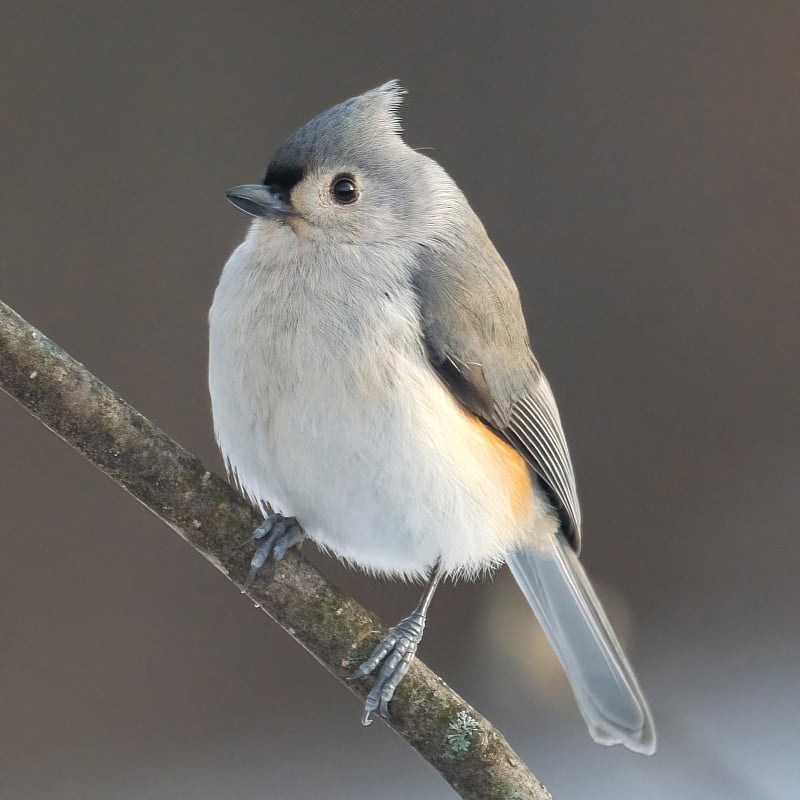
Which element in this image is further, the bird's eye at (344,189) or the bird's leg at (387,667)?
the bird's eye at (344,189)

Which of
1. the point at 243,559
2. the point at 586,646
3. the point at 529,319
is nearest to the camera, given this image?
the point at 243,559

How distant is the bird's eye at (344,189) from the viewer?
1.09m

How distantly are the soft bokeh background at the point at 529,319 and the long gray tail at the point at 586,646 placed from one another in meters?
0.30

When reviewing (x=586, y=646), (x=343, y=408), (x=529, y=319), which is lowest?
(x=343, y=408)

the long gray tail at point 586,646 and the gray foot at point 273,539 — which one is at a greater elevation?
the long gray tail at point 586,646

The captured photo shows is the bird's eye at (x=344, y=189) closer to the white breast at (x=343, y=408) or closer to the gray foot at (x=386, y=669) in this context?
the white breast at (x=343, y=408)

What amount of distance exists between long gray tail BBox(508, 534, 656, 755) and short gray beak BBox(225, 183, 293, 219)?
0.58 meters

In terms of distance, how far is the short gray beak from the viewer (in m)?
1.03

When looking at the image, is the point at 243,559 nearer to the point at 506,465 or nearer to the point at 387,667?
the point at 387,667

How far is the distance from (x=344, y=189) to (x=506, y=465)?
0.37 meters

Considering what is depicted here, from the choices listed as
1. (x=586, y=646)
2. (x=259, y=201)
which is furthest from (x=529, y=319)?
(x=259, y=201)

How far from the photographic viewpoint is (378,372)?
99 cm

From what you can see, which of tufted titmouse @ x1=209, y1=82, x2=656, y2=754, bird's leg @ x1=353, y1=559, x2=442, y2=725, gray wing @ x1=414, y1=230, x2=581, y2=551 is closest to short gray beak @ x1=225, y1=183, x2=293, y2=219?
tufted titmouse @ x1=209, y1=82, x2=656, y2=754

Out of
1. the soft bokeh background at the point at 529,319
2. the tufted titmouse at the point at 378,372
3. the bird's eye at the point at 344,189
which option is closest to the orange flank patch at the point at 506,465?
the tufted titmouse at the point at 378,372
